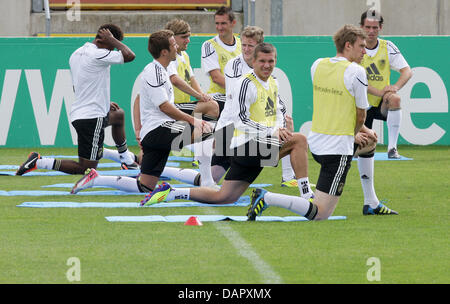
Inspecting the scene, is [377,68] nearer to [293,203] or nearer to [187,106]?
[187,106]

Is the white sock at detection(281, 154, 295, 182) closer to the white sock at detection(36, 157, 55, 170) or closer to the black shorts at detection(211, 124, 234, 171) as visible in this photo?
the black shorts at detection(211, 124, 234, 171)

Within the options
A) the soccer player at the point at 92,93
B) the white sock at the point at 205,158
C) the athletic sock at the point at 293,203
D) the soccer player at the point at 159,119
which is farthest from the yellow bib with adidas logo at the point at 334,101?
the soccer player at the point at 92,93

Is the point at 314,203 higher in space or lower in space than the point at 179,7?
lower

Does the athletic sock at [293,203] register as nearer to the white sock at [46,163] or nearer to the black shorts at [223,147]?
the black shorts at [223,147]

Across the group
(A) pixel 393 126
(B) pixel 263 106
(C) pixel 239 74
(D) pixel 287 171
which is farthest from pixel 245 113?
(A) pixel 393 126

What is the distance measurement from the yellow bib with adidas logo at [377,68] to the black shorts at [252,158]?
5.19 m

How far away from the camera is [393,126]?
47.5 ft

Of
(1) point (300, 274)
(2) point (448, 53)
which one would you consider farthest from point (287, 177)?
(2) point (448, 53)

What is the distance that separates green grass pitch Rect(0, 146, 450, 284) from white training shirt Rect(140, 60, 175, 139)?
90 cm

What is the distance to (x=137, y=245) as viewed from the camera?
23.1ft

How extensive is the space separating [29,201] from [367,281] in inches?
196

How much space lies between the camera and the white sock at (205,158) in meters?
10.2

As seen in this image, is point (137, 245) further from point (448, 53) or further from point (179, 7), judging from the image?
point (179, 7)

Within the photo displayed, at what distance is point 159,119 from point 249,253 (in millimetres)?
3297
